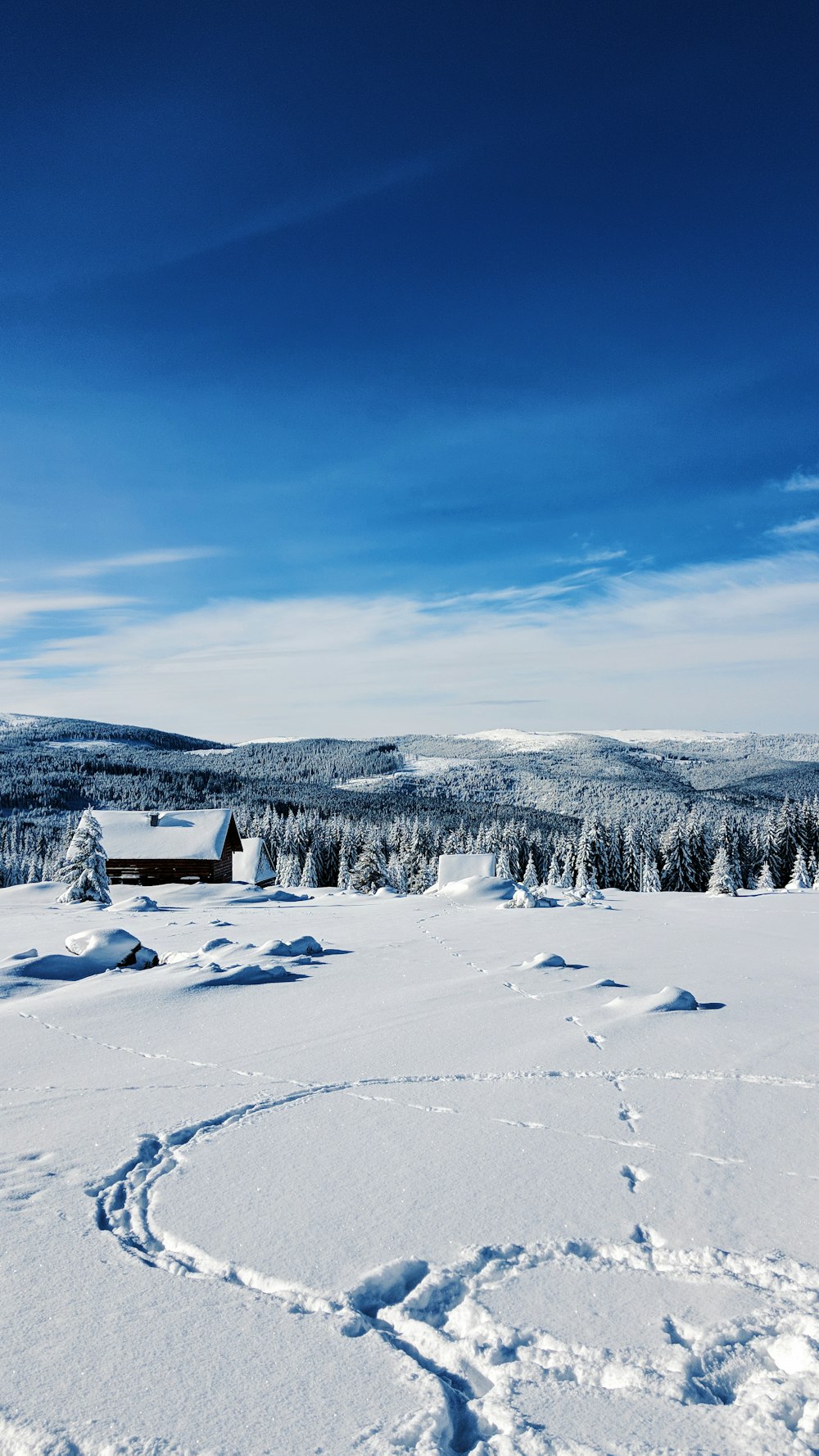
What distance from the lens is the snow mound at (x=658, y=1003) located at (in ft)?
23.8

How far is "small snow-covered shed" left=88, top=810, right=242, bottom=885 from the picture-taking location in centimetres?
3444

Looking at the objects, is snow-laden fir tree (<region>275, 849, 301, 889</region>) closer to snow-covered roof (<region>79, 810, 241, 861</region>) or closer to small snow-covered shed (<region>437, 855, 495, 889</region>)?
small snow-covered shed (<region>437, 855, 495, 889</region>)

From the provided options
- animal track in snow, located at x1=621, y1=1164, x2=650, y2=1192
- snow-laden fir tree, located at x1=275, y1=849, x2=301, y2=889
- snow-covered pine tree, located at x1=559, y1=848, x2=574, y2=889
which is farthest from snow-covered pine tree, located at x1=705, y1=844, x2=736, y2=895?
animal track in snow, located at x1=621, y1=1164, x2=650, y2=1192

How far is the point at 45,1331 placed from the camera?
8.56ft

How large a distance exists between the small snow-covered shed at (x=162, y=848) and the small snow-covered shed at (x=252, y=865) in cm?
519

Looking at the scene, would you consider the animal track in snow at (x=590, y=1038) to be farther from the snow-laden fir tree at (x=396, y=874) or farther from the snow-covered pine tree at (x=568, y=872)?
the snow-covered pine tree at (x=568, y=872)

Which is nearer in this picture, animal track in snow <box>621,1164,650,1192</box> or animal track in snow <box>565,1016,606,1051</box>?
animal track in snow <box>621,1164,650,1192</box>

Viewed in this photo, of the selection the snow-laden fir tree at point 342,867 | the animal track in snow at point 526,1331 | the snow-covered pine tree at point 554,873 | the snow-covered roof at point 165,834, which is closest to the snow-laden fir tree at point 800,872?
the snow-covered pine tree at point 554,873

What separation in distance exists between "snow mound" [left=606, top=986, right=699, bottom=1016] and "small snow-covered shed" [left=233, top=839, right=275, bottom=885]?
34.9 metres

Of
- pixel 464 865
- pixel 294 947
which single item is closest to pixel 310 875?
pixel 464 865

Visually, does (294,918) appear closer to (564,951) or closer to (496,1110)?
(564,951)

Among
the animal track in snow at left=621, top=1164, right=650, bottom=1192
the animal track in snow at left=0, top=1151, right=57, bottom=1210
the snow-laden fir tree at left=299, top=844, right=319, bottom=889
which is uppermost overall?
the animal track in snow at left=0, top=1151, right=57, bottom=1210

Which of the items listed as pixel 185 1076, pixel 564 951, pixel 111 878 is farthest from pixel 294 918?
pixel 111 878

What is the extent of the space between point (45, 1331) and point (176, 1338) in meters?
0.47
